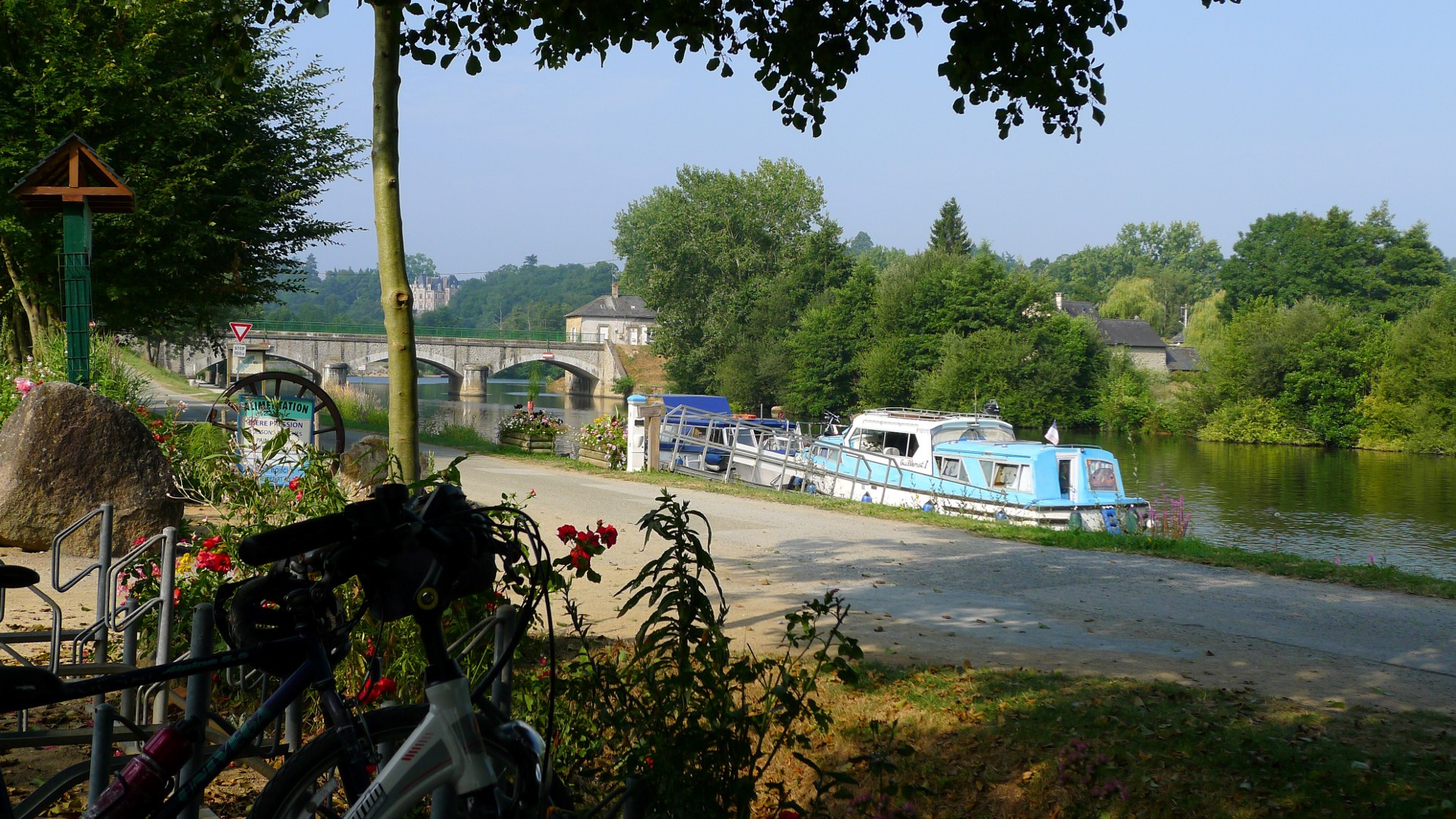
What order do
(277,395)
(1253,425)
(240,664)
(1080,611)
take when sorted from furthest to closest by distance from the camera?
(1253,425), (277,395), (1080,611), (240,664)

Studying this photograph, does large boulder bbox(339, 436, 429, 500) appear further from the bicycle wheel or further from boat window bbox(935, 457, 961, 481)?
boat window bbox(935, 457, 961, 481)

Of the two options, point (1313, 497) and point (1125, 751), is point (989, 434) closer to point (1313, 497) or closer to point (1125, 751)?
point (1313, 497)

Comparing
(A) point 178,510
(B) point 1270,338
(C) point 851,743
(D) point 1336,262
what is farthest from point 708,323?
(C) point 851,743

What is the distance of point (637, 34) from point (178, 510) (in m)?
5.61

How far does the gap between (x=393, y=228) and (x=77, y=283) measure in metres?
7.80

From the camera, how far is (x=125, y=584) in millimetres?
5254

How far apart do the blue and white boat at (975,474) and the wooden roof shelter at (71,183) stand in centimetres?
1310

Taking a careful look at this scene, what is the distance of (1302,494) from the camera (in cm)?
3097

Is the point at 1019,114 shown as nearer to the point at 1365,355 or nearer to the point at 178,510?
the point at 178,510

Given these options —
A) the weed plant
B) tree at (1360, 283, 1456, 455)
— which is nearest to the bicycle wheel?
the weed plant

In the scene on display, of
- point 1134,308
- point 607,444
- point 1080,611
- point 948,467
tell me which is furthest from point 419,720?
point 1134,308

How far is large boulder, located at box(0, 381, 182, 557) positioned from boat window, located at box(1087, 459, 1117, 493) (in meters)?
15.9

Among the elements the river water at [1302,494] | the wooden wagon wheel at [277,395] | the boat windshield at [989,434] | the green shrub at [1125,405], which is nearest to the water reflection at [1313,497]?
the river water at [1302,494]

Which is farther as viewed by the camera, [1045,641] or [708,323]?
[708,323]
